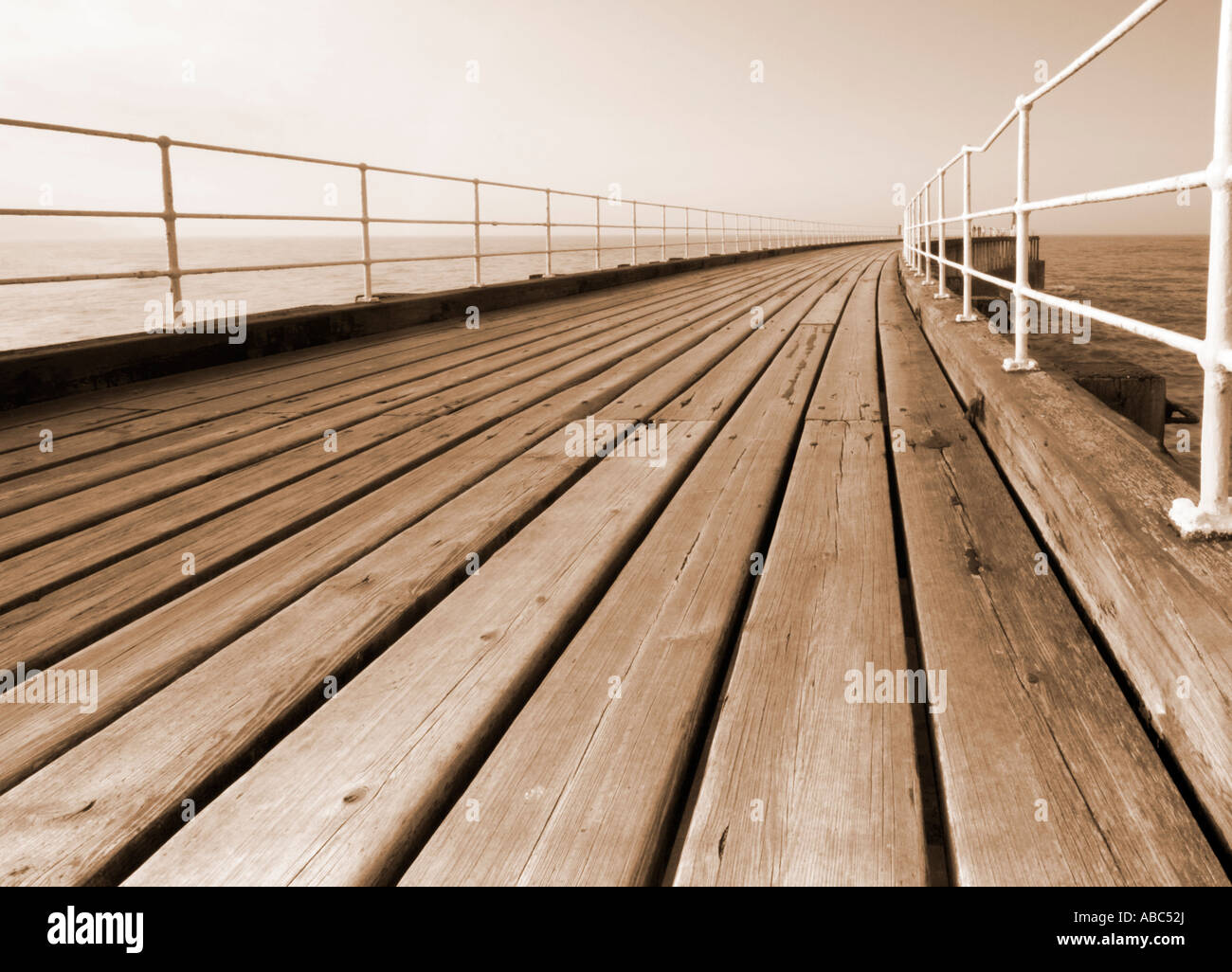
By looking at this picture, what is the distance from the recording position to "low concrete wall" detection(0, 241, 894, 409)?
3212mm

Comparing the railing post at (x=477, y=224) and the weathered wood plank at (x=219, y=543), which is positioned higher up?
the railing post at (x=477, y=224)

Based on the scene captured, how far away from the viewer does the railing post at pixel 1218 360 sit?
120 cm

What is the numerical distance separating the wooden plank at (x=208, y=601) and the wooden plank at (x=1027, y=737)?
3.41 ft

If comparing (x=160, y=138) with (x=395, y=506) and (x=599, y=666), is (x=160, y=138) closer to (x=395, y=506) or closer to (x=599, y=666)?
(x=395, y=506)

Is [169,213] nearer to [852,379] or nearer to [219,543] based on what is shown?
[219,543]

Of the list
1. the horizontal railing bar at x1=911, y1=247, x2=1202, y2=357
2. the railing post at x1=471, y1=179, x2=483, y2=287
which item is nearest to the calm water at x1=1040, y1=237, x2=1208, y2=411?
the horizontal railing bar at x1=911, y1=247, x2=1202, y2=357

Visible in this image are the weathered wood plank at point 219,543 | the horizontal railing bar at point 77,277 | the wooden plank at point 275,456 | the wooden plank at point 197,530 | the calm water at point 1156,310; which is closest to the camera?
the weathered wood plank at point 219,543

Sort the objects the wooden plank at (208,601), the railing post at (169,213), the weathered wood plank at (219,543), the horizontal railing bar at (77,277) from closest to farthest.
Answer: the wooden plank at (208,601) < the weathered wood plank at (219,543) < the horizontal railing bar at (77,277) < the railing post at (169,213)

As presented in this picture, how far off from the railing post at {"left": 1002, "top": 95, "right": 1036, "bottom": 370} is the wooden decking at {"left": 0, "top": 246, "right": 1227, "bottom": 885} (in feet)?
0.91

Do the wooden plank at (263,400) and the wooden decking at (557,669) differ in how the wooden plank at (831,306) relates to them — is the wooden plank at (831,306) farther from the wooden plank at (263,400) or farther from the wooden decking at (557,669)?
the wooden decking at (557,669)

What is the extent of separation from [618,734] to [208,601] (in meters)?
0.83

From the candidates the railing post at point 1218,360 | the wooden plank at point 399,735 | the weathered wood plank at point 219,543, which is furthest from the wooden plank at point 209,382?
→ the railing post at point 1218,360

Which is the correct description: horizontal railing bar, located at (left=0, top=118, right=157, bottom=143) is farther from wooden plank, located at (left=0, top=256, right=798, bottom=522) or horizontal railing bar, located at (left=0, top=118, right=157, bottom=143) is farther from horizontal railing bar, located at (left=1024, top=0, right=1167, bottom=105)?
horizontal railing bar, located at (left=1024, top=0, right=1167, bottom=105)

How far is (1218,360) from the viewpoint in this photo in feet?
4.04
